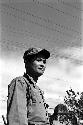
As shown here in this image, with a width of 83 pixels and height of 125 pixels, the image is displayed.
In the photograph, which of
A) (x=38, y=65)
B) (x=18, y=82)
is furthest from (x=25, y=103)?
(x=38, y=65)

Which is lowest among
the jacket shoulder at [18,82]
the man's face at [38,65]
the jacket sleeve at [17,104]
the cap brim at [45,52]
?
the jacket sleeve at [17,104]

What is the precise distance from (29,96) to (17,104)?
357mm

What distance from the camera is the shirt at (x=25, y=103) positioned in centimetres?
319

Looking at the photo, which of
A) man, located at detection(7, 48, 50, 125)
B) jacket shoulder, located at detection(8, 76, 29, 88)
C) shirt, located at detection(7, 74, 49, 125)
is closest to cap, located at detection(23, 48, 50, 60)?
man, located at detection(7, 48, 50, 125)

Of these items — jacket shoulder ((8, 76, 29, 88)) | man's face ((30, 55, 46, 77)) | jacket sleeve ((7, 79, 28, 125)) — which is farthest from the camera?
man's face ((30, 55, 46, 77))

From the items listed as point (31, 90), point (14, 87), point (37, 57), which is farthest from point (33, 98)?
point (37, 57)

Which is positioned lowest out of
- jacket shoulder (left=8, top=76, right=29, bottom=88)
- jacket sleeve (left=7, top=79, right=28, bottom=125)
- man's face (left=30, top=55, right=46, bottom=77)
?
jacket sleeve (left=7, top=79, right=28, bottom=125)

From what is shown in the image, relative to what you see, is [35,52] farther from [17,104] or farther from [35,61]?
[17,104]

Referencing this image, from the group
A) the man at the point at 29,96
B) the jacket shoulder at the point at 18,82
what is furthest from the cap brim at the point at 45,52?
the jacket shoulder at the point at 18,82

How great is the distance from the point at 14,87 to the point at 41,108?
471 mm

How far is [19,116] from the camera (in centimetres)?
317

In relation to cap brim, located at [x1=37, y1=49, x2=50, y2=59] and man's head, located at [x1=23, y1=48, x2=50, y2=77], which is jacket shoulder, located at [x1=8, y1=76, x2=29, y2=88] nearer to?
man's head, located at [x1=23, y1=48, x2=50, y2=77]

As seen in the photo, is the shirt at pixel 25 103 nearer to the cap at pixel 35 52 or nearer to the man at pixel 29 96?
the man at pixel 29 96

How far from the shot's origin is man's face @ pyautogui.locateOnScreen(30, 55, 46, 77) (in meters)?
3.75
